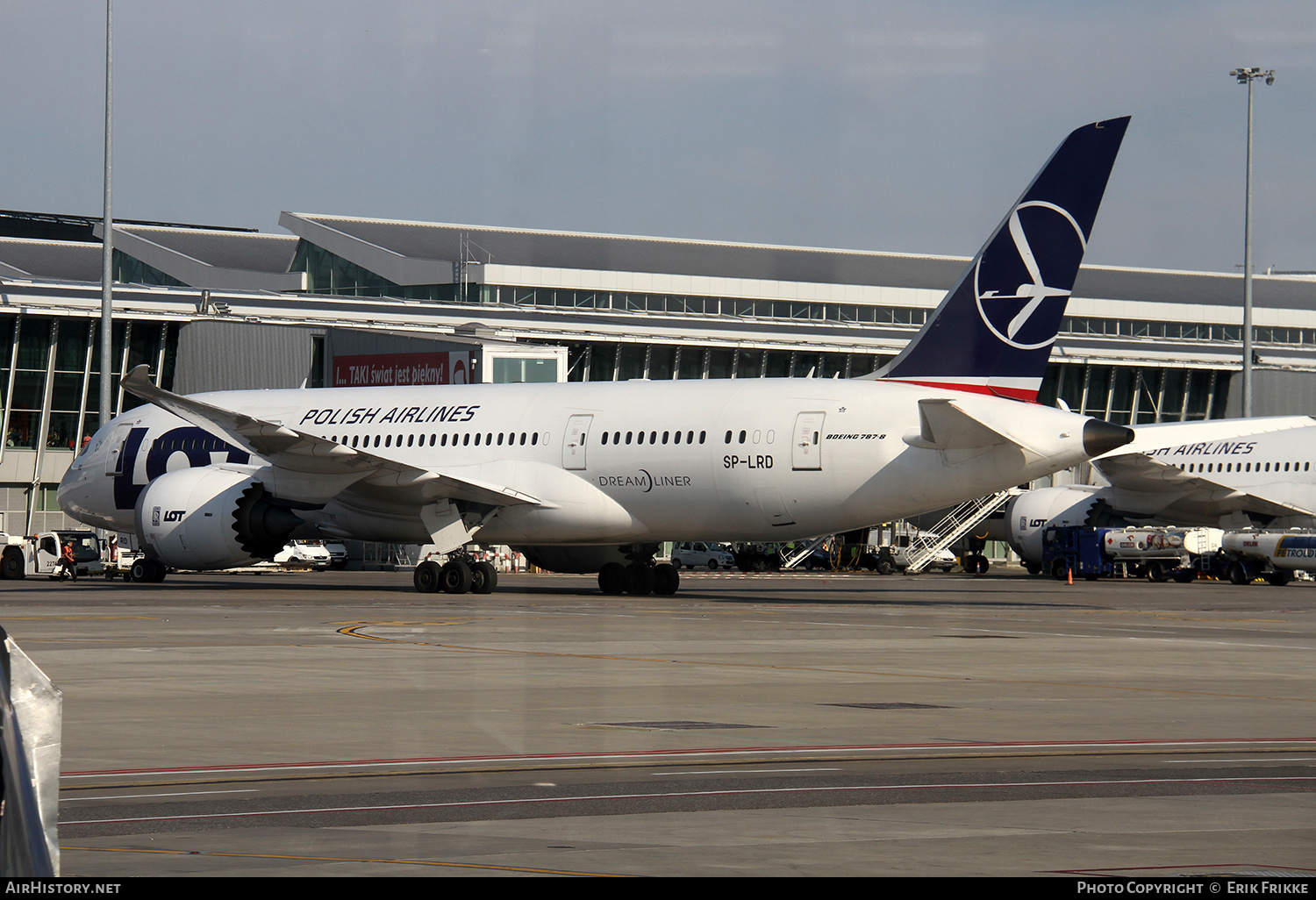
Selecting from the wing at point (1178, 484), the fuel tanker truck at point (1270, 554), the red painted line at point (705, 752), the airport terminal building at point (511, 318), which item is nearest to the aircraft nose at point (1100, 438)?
the red painted line at point (705, 752)

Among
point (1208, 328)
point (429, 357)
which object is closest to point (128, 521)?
point (429, 357)

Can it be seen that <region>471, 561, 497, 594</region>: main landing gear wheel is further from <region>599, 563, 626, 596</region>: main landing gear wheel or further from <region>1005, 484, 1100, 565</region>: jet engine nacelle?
<region>1005, 484, 1100, 565</region>: jet engine nacelle

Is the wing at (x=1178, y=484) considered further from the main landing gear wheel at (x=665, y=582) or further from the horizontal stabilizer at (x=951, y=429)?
the horizontal stabilizer at (x=951, y=429)

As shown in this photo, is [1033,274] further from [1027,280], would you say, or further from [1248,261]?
[1248,261]

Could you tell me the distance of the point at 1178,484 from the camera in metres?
53.9

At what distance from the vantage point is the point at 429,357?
58.2 metres

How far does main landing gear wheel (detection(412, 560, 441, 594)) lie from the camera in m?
34.3

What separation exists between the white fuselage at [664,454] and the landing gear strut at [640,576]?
6.91 ft

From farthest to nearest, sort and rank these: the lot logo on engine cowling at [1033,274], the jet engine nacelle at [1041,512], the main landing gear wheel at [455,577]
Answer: the jet engine nacelle at [1041,512] → the main landing gear wheel at [455,577] → the lot logo on engine cowling at [1033,274]

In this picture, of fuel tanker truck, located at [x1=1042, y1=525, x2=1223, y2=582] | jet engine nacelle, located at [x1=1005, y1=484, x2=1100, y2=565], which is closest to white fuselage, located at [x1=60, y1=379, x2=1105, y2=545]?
fuel tanker truck, located at [x1=1042, y1=525, x2=1223, y2=582]

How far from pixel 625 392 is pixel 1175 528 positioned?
83.7 ft

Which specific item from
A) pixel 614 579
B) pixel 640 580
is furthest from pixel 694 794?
pixel 614 579

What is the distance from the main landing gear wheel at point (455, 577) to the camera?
112ft

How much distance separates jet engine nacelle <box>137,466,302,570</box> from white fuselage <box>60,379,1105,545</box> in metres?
0.49
